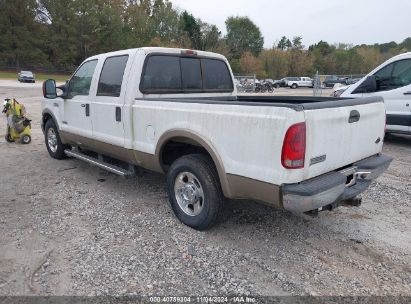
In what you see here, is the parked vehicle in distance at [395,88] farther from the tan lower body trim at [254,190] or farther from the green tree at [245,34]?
the green tree at [245,34]

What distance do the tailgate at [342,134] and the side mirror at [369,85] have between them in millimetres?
4825

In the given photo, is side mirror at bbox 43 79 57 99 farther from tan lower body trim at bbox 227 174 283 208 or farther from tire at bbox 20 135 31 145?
tan lower body trim at bbox 227 174 283 208

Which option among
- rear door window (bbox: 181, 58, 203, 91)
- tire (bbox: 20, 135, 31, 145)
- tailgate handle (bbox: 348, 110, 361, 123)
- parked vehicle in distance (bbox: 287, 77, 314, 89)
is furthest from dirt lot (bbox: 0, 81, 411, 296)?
parked vehicle in distance (bbox: 287, 77, 314, 89)

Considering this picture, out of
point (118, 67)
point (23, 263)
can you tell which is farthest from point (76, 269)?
point (118, 67)

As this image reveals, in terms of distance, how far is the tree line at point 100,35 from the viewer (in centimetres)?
5622

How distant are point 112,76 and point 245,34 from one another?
299 ft

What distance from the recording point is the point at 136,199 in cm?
491

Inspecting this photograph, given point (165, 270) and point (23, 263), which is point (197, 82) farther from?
point (23, 263)

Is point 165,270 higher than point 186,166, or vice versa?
point 186,166

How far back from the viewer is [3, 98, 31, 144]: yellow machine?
856cm

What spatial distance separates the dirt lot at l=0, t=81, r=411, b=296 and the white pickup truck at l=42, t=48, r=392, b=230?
1.47 ft

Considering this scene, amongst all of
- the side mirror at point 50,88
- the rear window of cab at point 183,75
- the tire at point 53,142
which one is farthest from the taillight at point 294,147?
the tire at point 53,142

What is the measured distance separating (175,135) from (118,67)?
1.62m

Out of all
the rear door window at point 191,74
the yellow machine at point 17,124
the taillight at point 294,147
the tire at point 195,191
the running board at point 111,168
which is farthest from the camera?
the yellow machine at point 17,124
